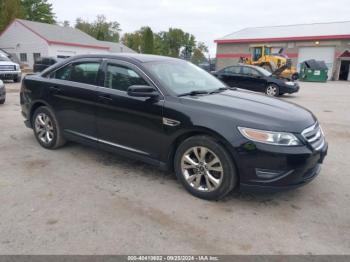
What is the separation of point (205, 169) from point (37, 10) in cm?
5666

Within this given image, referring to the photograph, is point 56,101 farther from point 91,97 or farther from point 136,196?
point 136,196

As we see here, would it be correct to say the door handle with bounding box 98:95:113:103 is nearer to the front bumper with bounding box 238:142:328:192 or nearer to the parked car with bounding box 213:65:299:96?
the front bumper with bounding box 238:142:328:192

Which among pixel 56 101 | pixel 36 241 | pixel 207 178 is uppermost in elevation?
pixel 56 101

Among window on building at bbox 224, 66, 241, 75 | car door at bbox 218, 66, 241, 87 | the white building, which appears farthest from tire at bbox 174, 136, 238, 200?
the white building

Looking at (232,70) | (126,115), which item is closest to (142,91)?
(126,115)

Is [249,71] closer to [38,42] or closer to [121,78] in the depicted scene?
[121,78]

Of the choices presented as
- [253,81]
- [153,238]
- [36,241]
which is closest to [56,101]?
[36,241]

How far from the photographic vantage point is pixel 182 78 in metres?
4.23

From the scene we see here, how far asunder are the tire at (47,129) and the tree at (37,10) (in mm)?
52453

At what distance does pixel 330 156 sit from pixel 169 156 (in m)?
3.07

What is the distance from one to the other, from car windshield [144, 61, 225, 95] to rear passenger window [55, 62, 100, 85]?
34.0 inches

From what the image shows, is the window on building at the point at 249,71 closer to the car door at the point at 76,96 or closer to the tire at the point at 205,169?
the car door at the point at 76,96

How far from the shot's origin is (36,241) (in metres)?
2.74

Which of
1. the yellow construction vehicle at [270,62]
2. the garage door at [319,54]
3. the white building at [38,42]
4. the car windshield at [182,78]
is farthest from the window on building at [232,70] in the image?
the garage door at [319,54]
